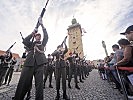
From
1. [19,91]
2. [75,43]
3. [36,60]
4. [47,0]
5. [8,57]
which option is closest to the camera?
[19,91]

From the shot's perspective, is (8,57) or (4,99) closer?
(4,99)

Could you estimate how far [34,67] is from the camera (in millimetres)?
3900

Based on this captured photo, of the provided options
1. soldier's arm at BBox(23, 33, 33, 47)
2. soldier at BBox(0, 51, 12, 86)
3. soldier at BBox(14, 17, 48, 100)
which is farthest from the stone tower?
soldier's arm at BBox(23, 33, 33, 47)

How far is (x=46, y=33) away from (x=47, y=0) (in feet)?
5.47

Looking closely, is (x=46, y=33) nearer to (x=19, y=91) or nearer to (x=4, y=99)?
(x=19, y=91)

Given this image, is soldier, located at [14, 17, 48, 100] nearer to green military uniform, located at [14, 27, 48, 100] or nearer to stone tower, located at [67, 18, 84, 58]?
green military uniform, located at [14, 27, 48, 100]

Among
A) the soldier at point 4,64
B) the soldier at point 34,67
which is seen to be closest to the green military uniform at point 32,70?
the soldier at point 34,67

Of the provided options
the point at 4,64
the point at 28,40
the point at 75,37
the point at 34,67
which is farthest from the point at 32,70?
the point at 75,37

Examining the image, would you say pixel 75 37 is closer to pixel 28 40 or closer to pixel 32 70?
pixel 28 40

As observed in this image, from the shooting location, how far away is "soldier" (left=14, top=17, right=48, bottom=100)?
12.0 feet

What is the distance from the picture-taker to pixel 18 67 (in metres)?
42.1

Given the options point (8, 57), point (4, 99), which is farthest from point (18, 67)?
point (4, 99)

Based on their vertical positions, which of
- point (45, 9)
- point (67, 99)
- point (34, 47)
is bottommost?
point (67, 99)

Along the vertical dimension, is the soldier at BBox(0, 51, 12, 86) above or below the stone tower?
below
